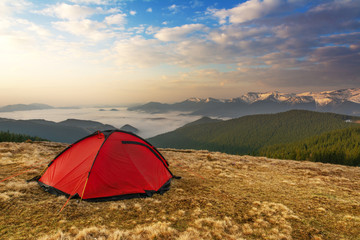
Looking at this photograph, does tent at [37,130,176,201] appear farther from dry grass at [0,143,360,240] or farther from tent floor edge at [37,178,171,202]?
dry grass at [0,143,360,240]

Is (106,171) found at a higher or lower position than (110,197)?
higher

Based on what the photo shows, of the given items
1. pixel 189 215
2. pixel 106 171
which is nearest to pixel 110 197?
pixel 106 171

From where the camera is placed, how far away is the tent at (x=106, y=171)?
9.02 m

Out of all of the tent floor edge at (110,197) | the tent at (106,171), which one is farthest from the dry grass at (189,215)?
the tent at (106,171)

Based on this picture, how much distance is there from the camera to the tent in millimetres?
9023

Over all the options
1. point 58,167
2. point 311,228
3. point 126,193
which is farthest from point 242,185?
point 58,167

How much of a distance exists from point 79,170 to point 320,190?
16.4 m

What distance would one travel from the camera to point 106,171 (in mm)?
9383

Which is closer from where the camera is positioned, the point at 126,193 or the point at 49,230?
the point at 49,230

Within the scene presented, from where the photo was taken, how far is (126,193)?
9.25 m

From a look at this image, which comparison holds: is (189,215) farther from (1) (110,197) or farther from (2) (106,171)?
(2) (106,171)

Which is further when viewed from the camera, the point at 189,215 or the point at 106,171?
the point at 106,171

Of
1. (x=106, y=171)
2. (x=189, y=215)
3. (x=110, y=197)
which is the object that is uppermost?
(x=106, y=171)

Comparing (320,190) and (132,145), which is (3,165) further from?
(320,190)
